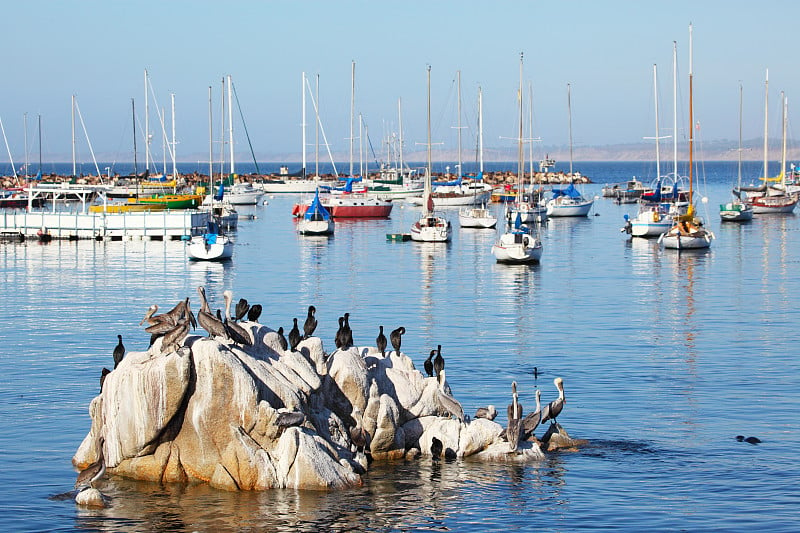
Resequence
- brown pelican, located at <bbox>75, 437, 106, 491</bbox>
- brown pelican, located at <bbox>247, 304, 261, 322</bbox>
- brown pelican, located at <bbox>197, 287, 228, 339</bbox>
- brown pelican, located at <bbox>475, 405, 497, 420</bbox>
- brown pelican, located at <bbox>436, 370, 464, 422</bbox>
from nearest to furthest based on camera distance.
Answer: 1. brown pelican, located at <bbox>75, 437, 106, 491</bbox>
2. brown pelican, located at <bbox>197, 287, 228, 339</bbox>
3. brown pelican, located at <bbox>436, 370, 464, 422</bbox>
4. brown pelican, located at <bbox>475, 405, 497, 420</bbox>
5. brown pelican, located at <bbox>247, 304, 261, 322</bbox>

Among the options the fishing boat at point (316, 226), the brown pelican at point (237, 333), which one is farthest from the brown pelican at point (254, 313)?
the fishing boat at point (316, 226)

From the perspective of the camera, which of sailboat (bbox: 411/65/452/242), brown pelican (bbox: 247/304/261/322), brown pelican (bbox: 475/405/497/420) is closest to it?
brown pelican (bbox: 475/405/497/420)

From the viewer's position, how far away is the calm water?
20.5 meters

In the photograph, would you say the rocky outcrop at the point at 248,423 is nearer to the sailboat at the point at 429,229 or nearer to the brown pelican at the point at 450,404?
the brown pelican at the point at 450,404

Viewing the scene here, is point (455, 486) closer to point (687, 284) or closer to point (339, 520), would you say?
point (339, 520)

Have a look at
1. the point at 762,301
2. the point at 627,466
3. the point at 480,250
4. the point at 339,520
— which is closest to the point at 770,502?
the point at 627,466

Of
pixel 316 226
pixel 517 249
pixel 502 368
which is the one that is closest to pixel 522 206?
pixel 316 226

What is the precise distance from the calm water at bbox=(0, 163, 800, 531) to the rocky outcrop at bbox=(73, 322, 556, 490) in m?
0.46

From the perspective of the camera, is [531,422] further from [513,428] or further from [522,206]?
Answer: [522,206]

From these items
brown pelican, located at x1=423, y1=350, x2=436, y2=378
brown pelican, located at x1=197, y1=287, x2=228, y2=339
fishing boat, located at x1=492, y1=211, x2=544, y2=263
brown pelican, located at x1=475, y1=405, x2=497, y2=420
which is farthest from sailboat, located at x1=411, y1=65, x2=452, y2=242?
brown pelican, located at x1=197, y1=287, x2=228, y2=339

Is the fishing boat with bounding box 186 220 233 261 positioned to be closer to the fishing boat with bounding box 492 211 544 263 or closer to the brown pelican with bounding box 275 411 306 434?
the fishing boat with bounding box 492 211 544 263

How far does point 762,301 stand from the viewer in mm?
49312

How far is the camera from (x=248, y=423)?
2120cm

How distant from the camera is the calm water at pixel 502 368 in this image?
20531mm
